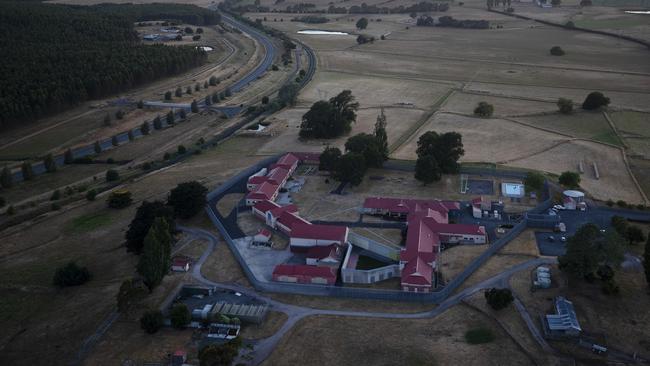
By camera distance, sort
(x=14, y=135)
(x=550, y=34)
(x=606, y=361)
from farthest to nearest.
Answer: (x=550, y=34), (x=14, y=135), (x=606, y=361)

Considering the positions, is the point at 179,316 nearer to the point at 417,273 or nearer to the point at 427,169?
the point at 417,273

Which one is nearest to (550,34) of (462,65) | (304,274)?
(462,65)

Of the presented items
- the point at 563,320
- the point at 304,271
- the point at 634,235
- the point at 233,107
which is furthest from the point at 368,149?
the point at 233,107

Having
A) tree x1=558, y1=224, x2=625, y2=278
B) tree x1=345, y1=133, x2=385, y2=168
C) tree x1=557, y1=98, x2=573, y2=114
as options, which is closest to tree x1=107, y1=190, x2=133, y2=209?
tree x1=345, y1=133, x2=385, y2=168

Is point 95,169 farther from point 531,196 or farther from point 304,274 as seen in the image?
point 531,196

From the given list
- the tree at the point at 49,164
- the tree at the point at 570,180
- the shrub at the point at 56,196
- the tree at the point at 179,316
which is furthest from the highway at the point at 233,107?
the tree at the point at 570,180

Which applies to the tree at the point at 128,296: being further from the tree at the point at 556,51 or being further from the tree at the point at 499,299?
the tree at the point at 556,51

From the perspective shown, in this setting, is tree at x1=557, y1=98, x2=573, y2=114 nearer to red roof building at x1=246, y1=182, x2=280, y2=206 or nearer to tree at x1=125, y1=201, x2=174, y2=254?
red roof building at x1=246, y1=182, x2=280, y2=206
